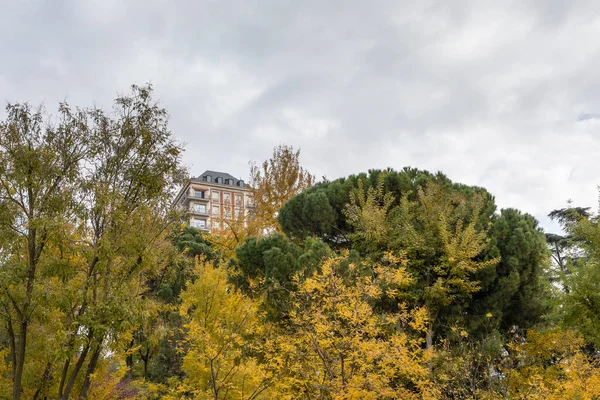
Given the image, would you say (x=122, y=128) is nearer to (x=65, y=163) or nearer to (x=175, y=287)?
(x=65, y=163)

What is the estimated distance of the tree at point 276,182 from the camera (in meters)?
19.4

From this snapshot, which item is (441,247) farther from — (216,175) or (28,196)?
(216,175)

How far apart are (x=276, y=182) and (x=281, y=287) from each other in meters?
10.6

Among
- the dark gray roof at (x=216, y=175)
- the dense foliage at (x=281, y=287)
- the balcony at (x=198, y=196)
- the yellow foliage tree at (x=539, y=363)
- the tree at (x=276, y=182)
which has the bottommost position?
the yellow foliage tree at (x=539, y=363)

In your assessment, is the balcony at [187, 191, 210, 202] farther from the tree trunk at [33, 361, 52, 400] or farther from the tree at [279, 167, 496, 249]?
the tree trunk at [33, 361, 52, 400]

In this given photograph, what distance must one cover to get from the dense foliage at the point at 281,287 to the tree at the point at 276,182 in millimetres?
5097

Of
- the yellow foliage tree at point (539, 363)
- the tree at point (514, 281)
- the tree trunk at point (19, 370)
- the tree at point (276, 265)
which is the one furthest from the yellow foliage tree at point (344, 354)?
the tree at point (514, 281)

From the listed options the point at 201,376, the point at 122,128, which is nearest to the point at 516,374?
the point at 201,376

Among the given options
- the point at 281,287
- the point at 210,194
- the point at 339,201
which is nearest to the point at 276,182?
the point at 339,201

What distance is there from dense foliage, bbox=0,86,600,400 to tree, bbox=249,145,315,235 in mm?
5097

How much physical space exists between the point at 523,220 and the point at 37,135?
11546 millimetres

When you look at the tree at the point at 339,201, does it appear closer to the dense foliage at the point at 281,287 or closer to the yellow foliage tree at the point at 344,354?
the dense foliage at the point at 281,287

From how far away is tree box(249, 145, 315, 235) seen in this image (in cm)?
1942

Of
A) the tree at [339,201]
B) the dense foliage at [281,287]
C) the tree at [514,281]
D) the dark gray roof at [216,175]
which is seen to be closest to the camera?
the dense foliage at [281,287]
